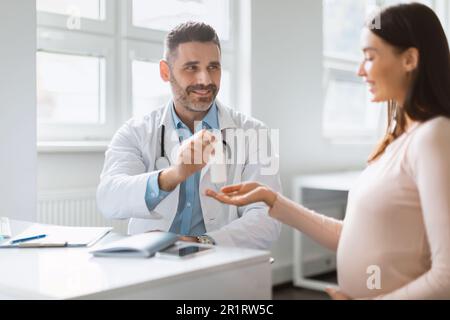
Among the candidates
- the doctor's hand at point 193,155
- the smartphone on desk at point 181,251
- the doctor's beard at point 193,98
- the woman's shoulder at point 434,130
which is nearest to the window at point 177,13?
the doctor's beard at point 193,98

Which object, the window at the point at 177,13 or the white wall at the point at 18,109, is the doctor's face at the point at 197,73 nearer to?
the white wall at the point at 18,109

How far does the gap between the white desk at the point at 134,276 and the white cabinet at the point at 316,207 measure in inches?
85.2

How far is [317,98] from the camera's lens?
3859 mm

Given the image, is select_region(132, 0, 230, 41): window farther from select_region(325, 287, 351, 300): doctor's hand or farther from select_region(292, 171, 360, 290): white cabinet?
select_region(325, 287, 351, 300): doctor's hand

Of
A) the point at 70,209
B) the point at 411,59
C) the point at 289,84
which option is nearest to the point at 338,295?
the point at 411,59

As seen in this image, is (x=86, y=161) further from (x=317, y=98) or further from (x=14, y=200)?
(x=317, y=98)

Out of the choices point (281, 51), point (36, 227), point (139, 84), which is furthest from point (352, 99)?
point (36, 227)

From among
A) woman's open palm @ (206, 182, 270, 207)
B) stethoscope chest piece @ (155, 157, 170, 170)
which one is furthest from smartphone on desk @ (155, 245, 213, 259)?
stethoscope chest piece @ (155, 157, 170, 170)

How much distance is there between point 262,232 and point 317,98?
2148mm

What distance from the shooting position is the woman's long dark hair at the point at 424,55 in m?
1.11

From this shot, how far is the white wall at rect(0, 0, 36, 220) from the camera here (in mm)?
2076

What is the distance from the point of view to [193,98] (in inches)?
76.6

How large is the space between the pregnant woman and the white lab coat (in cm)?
65
